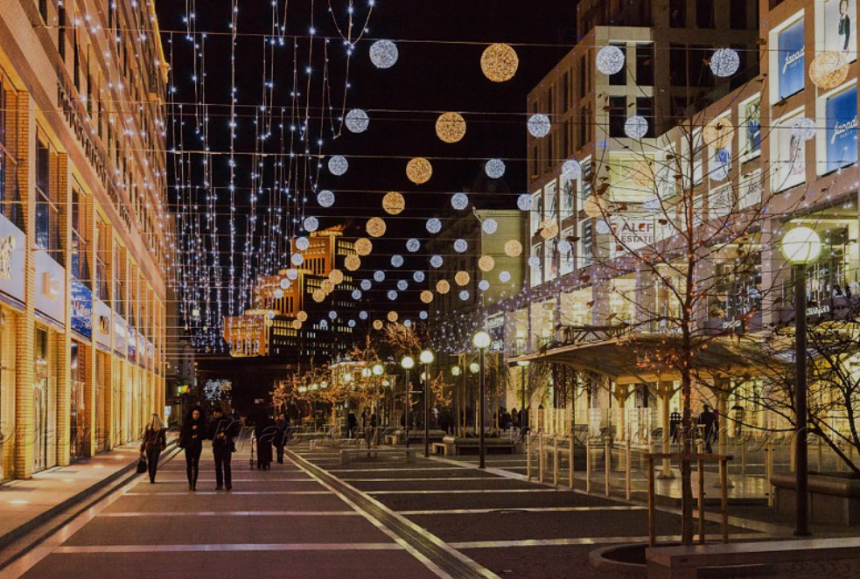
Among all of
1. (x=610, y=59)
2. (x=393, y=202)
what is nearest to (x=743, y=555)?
(x=610, y=59)

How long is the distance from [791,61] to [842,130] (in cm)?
462

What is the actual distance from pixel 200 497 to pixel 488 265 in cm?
3308

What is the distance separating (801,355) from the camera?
575 inches

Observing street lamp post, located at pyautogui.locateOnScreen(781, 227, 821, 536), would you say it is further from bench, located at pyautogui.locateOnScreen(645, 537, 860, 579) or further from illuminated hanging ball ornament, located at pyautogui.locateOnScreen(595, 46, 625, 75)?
illuminated hanging ball ornament, located at pyautogui.locateOnScreen(595, 46, 625, 75)

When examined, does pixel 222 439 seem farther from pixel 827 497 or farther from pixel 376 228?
pixel 376 228

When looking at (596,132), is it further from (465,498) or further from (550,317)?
(465,498)

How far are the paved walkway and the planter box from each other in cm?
93

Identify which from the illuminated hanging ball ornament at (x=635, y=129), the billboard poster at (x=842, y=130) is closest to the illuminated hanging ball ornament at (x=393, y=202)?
the illuminated hanging ball ornament at (x=635, y=129)

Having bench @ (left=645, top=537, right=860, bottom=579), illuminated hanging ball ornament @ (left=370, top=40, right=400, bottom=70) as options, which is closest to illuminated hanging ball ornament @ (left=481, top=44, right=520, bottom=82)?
illuminated hanging ball ornament @ (left=370, top=40, right=400, bottom=70)

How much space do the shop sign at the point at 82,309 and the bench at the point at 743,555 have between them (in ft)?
84.1

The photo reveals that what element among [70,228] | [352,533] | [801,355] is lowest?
[352,533]

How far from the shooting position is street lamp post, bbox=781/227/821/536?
569 inches

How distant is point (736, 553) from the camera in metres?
9.73

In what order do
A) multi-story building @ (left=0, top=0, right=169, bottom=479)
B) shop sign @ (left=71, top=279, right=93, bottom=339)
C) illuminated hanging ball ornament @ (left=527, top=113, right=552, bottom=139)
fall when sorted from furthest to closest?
1. shop sign @ (left=71, top=279, right=93, bottom=339)
2. illuminated hanging ball ornament @ (left=527, top=113, right=552, bottom=139)
3. multi-story building @ (left=0, top=0, right=169, bottom=479)
